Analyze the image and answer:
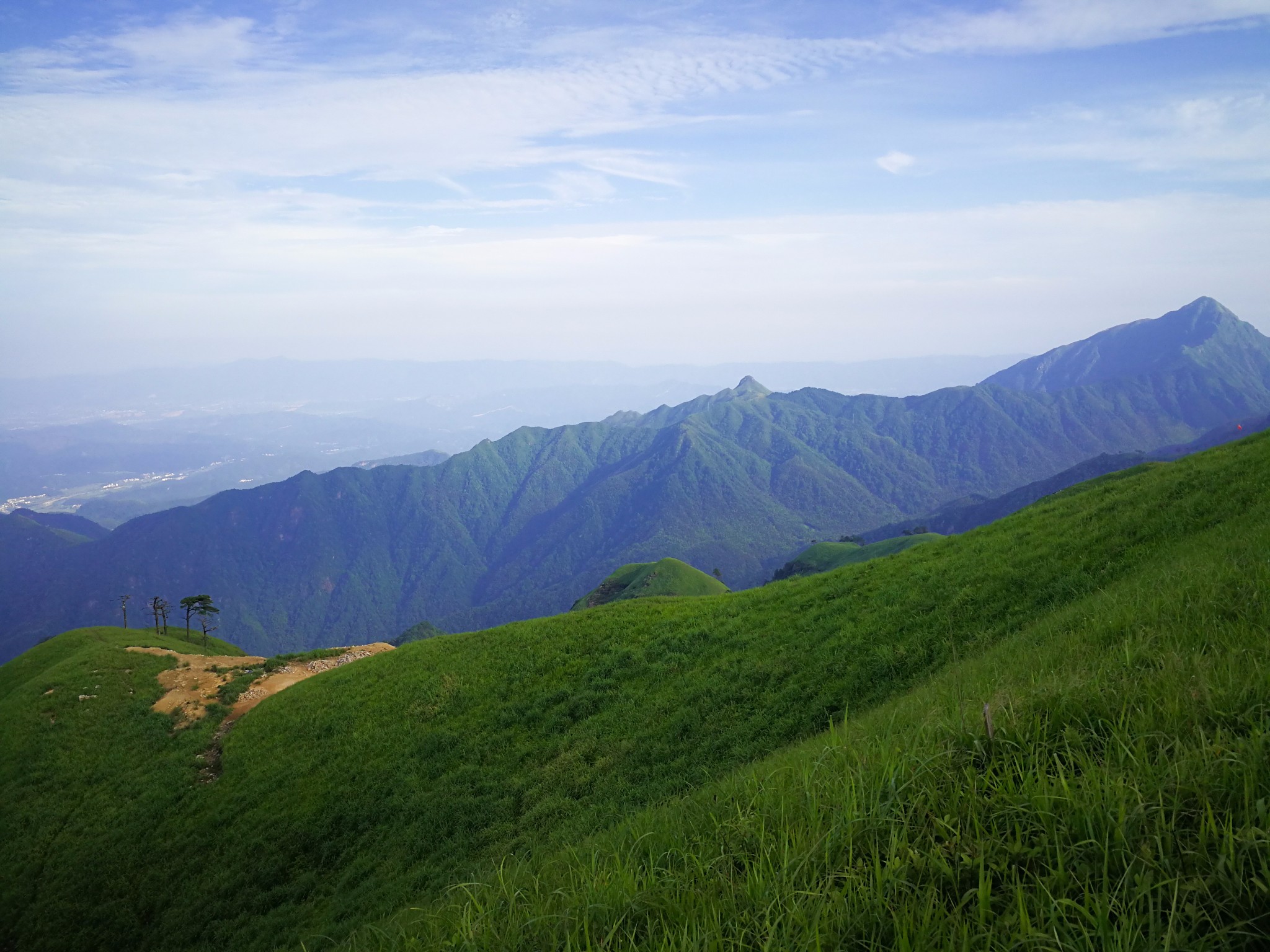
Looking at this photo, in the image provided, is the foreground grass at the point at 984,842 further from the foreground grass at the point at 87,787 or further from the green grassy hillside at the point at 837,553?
the green grassy hillside at the point at 837,553

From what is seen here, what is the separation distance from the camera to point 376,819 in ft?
56.7

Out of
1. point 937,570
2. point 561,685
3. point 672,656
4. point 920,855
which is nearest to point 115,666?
point 561,685

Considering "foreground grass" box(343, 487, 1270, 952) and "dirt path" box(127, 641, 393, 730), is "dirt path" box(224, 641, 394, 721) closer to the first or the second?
"dirt path" box(127, 641, 393, 730)

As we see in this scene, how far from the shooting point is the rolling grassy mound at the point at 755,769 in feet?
12.8

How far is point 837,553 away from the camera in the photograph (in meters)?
148

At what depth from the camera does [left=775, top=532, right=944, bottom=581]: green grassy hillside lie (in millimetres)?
127756

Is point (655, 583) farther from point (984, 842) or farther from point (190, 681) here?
point (984, 842)

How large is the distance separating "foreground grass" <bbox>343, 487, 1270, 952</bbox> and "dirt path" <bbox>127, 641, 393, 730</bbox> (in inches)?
1125

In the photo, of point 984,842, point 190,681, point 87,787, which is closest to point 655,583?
point 190,681

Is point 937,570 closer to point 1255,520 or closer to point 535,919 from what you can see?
point 1255,520

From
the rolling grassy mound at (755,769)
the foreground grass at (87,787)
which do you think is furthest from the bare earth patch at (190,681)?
the rolling grassy mound at (755,769)

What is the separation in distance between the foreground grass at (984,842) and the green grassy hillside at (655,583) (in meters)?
102

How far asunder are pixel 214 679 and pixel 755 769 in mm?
34668

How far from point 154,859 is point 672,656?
1678cm
